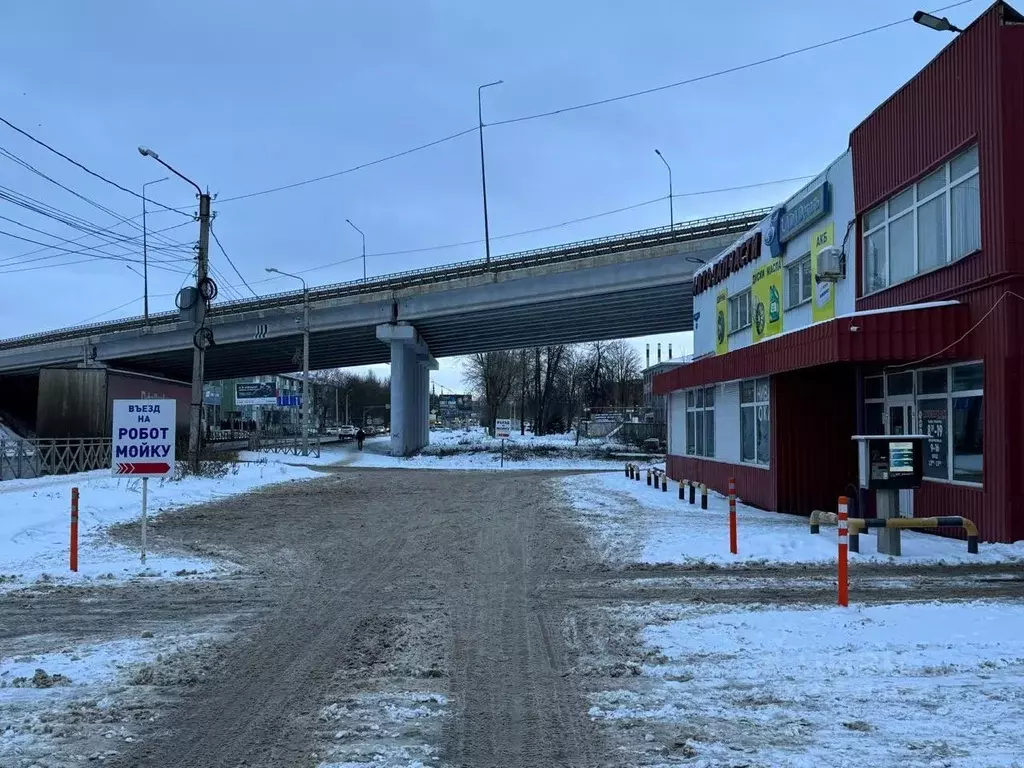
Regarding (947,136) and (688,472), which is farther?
(688,472)

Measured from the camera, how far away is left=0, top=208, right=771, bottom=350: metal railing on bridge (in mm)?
41156

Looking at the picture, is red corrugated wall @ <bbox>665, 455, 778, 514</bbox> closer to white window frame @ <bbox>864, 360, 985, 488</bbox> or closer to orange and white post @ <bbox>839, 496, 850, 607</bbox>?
white window frame @ <bbox>864, 360, 985, 488</bbox>

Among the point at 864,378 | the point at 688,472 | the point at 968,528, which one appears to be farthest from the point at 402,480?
the point at 968,528

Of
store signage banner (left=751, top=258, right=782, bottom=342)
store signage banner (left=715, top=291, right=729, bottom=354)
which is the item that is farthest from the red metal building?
store signage banner (left=715, top=291, right=729, bottom=354)

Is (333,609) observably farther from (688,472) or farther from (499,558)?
(688,472)

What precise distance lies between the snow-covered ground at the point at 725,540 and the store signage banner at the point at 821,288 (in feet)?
14.5

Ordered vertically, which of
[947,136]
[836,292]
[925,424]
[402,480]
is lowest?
[402,480]

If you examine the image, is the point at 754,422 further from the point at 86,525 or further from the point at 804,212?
the point at 86,525

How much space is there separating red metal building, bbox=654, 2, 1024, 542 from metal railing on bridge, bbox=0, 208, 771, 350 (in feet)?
78.1

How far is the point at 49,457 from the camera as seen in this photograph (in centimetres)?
3005

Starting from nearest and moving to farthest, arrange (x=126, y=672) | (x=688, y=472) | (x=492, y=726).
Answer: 1. (x=492, y=726)
2. (x=126, y=672)
3. (x=688, y=472)

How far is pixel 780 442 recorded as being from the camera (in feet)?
59.0

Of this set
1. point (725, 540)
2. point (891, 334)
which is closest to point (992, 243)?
point (891, 334)

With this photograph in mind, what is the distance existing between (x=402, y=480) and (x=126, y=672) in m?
24.3
